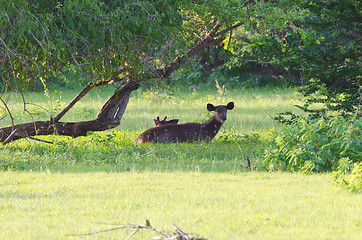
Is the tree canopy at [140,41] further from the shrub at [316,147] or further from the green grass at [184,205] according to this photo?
the green grass at [184,205]

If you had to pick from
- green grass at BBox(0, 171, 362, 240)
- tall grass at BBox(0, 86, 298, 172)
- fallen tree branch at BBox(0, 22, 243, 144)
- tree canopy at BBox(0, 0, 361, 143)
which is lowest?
tall grass at BBox(0, 86, 298, 172)

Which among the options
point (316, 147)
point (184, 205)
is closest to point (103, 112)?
point (316, 147)

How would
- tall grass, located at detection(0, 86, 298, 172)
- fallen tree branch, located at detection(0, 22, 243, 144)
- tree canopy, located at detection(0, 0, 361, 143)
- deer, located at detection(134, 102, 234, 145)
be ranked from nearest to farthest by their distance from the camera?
tree canopy, located at detection(0, 0, 361, 143), tall grass, located at detection(0, 86, 298, 172), deer, located at detection(134, 102, 234, 145), fallen tree branch, located at detection(0, 22, 243, 144)

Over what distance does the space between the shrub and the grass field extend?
0.35m

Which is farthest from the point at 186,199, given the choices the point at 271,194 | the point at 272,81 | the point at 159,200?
the point at 272,81

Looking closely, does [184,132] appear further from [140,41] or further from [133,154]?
[140,41]

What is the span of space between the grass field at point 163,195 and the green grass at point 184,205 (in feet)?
0.04

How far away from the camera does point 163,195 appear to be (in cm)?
804

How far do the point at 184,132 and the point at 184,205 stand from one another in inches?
273

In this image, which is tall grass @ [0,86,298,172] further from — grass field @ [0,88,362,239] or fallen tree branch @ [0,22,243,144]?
fallen tree branch @ [0,22,243,144]

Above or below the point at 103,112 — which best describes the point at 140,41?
above

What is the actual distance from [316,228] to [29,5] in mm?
7642

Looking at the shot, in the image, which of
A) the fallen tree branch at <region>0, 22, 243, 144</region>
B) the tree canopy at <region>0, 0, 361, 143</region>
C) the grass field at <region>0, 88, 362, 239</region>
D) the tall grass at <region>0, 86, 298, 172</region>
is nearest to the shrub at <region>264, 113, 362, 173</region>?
the grass field at <region>0, 88, 362, 239</region>

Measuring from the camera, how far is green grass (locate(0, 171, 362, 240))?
611cm
